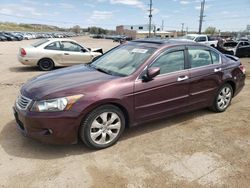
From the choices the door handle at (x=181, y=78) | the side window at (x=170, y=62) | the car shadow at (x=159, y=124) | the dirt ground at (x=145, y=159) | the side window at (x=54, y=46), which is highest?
the side window at (x=170, y=62)

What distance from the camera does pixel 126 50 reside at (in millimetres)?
4547

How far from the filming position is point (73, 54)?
10430mm

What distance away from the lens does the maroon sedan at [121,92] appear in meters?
3.27

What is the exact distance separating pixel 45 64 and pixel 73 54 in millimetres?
1223

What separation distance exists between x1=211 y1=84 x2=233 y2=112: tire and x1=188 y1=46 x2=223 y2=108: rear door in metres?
0.18

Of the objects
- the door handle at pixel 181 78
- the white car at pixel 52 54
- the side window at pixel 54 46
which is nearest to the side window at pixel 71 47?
the white car at pixel 52 54

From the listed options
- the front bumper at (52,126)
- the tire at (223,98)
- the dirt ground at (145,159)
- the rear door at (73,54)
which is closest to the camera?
the dirt ground at (145,159)

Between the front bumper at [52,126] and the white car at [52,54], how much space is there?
7.09 meters

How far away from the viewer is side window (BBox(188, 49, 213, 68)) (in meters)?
4.47

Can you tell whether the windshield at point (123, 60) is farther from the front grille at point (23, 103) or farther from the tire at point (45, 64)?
the tire at point (45, 64)

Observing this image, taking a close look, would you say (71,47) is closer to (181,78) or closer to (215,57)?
(215,57)

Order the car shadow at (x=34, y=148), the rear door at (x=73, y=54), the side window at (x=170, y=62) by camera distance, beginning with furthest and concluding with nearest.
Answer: the rear door at (x=73, y=54) < the side window at (x=170, y=62) < the car shadow at (x=34, y=148)

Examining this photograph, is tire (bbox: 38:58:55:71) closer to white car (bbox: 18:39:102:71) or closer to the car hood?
white car (bbox: 18:39:102:71)

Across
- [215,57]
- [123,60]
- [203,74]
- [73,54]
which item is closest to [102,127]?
[123,60]
